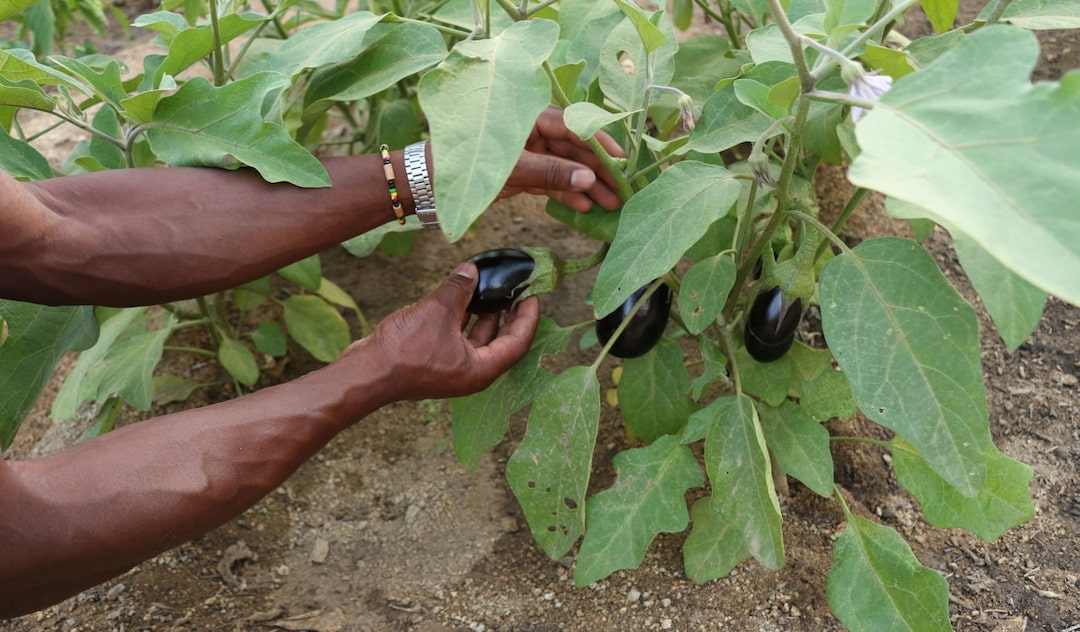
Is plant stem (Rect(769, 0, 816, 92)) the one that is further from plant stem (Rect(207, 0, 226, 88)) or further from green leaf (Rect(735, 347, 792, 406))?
plant stem (Rect(207, 0, 226, 88))

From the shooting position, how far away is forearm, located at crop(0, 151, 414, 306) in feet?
3.51

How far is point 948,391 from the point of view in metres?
0.91

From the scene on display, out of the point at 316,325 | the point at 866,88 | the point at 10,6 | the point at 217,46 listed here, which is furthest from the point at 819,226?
the point at 10,6

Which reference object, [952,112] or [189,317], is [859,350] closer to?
[952,112]

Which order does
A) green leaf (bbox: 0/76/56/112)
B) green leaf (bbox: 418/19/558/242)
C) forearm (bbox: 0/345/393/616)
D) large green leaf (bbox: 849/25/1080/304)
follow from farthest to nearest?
green leaf (bbox: 0/76/56/112) → forearm (bbox: 0/345/393/616) → green leaf (bbox: 418/19/558/242) → large green leaf (bbox: 849/25/1080/304)

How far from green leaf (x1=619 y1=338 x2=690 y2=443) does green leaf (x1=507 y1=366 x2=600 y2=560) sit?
0.10m

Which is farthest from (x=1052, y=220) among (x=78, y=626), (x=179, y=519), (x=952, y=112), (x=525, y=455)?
(x=78, y=626)

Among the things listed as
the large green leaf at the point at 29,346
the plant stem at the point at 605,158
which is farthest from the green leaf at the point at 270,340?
the plant stem at the point at 605,158

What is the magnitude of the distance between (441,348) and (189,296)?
336mm

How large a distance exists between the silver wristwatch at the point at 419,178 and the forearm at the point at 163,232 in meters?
0.08

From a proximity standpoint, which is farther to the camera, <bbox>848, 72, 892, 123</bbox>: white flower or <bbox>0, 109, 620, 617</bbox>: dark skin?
<bbox>0, 109, 620, 617</bbox>: dark skin

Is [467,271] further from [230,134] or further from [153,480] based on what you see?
[153,480]

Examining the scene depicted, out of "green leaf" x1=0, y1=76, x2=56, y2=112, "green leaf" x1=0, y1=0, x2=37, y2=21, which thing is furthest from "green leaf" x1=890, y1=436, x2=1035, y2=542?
"green leaf" x1=0, y1=0, x2=37, y2=21

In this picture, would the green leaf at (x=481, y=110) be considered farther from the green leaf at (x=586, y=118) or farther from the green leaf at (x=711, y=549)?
the green leaf at (x=711, y=549)
